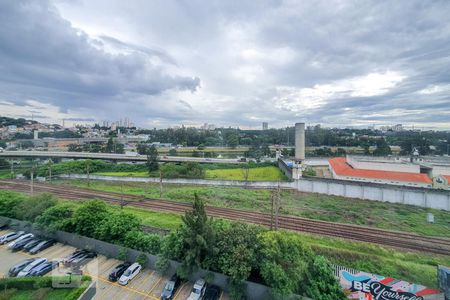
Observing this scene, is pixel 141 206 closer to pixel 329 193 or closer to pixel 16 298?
pixel 16 298

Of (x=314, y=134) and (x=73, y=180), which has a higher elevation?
(x=314, y=134)

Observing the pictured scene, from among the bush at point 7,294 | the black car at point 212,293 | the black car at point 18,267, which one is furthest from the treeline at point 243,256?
the black car at point 18,267

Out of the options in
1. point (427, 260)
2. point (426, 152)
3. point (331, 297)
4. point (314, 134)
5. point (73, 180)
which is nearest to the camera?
point (331, 297)

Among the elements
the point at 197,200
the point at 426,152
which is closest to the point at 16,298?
the point at 197,200

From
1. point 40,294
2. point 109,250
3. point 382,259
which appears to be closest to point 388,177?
point 382,259

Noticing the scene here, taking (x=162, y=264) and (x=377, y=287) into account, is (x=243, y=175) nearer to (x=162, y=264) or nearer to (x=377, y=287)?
(x=162, y=264)

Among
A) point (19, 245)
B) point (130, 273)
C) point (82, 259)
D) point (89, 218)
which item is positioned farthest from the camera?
point (19, 245)

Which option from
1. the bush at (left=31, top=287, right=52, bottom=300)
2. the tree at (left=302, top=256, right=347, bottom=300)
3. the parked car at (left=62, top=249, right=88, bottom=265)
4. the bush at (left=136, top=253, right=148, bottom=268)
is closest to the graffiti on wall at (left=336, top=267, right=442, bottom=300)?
the tree at (left=302, top=256, right=347, bottom=300)

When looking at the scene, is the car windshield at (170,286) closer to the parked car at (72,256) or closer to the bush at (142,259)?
the bush at (142,259)
